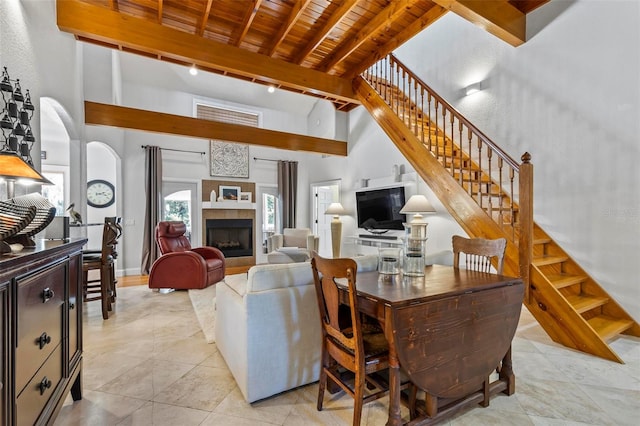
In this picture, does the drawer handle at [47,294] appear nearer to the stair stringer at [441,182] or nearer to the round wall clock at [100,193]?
the stair stringer at [441,182]

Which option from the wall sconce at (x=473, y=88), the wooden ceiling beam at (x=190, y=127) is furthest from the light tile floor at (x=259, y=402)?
the wall sconce at (x=473, y=88)

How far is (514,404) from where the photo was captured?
183cm

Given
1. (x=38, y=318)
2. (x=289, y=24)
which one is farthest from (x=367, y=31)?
(x=38, y=318)

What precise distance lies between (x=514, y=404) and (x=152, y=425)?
2108mm

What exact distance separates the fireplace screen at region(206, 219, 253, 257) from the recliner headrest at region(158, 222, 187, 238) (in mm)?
1688

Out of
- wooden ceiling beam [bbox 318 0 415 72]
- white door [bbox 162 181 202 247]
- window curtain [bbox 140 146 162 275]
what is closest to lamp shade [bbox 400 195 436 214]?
wooden ceiling beam [bbox 318 0 415 72]

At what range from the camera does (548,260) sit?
3066 mm

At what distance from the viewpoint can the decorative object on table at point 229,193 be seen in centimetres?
662

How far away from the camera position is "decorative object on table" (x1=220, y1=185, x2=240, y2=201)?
6.62 meters

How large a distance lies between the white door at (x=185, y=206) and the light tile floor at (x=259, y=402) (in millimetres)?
3605

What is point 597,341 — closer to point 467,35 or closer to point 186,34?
point 467,35

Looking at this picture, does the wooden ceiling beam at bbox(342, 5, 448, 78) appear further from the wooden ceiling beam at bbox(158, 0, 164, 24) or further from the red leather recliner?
the red leather recliner

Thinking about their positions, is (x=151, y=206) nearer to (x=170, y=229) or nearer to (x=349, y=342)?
(x=170, y=229)

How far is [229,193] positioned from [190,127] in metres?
2.17
